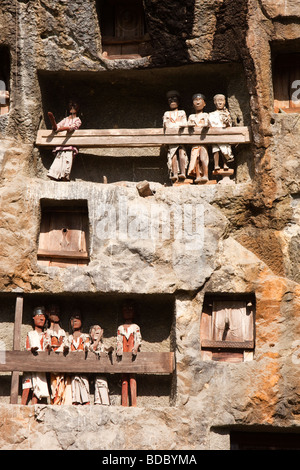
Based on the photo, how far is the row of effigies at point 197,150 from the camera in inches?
536

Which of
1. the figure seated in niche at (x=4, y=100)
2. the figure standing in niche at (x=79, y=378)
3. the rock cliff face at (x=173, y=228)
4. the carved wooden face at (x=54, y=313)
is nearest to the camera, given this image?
the rock cliff face at (x=173, y=228)

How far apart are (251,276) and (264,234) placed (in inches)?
28.7

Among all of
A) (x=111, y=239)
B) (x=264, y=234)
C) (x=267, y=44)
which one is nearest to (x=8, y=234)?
(x=111, y=239)

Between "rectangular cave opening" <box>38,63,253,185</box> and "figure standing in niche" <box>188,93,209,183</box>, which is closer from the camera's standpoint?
"figure standing in niche" <box>188,93,209,183</box>

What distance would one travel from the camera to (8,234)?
43.4ft

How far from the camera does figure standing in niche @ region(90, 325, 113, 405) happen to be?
1302 cm

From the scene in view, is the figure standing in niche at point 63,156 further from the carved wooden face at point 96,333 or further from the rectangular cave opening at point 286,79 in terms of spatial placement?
the rectangular cave opening at point 286,79

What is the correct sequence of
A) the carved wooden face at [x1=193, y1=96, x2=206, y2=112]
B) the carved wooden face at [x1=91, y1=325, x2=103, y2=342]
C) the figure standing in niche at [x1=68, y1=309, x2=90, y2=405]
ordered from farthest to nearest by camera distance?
1. the carved wooden face at [x1=193, y1=96, x2=206, y2=112]
2. the carved wooden face at [x1=91, y1=325, x2=103, y2=342]
3. the figure standing in niche at [x1=68, y1=309, x2=90, y2=405]

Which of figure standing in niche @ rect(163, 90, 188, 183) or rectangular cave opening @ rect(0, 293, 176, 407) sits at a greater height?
figure standing in niche @ rect(163, 90, 188, 183)

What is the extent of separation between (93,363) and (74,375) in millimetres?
372

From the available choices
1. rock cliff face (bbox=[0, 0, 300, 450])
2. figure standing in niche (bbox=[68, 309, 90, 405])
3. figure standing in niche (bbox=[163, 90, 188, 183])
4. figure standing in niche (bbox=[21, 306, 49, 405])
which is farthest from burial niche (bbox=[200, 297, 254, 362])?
figure standing in niche (bbox=[21, 306, 49, 405])

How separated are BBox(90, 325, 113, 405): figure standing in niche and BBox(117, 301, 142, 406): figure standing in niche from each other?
9.6 inches

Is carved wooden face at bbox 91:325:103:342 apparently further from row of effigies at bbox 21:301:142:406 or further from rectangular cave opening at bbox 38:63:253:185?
rectangular cave opening at bbox 38:63:253:185

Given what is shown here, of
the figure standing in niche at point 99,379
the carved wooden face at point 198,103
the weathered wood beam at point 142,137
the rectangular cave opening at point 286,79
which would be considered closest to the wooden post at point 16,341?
the figure standing in niche at point 99,379
